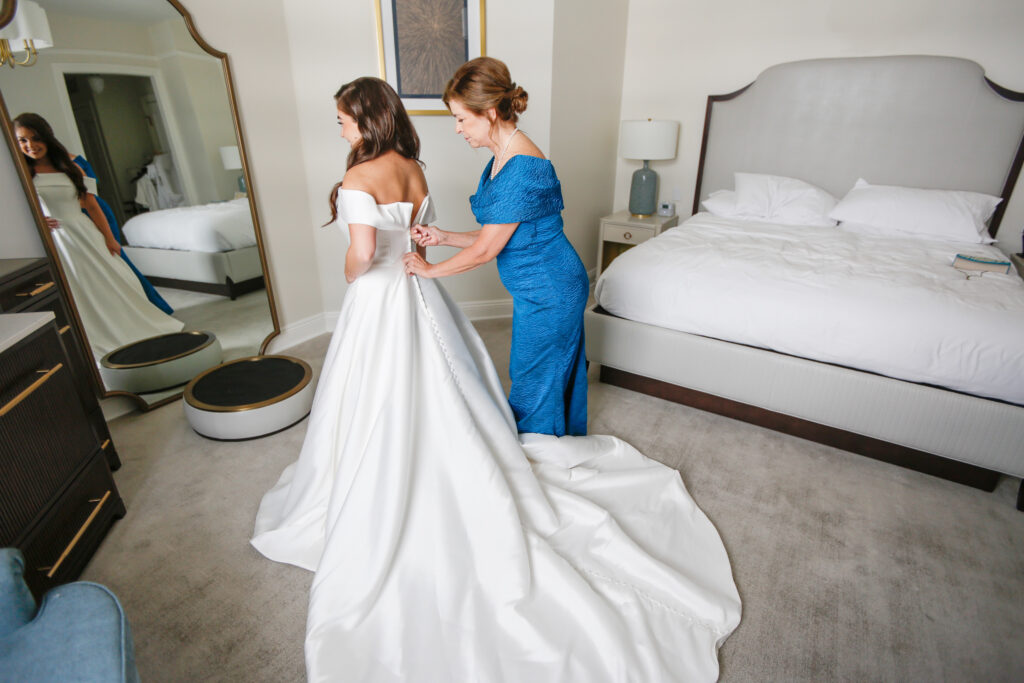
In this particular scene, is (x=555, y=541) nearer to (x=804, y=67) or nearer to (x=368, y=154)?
(x=368, y=154)

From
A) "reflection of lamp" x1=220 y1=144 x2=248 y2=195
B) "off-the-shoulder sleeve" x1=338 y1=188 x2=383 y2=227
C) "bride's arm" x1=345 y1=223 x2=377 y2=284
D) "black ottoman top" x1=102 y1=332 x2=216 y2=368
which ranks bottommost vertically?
"black ottoman top" x1=102 y1=332 x2=216 y2=368

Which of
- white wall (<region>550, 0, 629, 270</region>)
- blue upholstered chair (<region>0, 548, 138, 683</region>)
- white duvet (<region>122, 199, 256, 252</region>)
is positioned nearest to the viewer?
blue upholstered chair (<region>0, 548, 138, 683</region>)

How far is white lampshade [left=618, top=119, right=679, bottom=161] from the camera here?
3.78 meters

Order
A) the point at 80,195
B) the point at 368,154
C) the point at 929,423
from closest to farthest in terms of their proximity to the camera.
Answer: the point at 368,154 → the point at 929,423 → the point at 80,195

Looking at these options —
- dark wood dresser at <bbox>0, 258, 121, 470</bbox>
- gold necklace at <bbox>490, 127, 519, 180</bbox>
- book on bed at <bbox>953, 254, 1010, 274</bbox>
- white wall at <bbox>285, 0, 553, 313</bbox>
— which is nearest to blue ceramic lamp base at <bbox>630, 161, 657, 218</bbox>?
white wall at <bbox>285, 0, 553, 313</bbox>

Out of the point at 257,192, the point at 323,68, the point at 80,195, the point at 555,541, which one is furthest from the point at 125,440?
the point at 323,68

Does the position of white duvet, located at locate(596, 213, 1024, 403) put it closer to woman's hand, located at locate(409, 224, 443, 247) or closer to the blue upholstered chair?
woman's hand, located at locate(409, 224, 443, 247)

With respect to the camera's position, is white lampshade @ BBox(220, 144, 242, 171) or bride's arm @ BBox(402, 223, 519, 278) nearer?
bride's arm @ BBox(402, 223, 519, 278)

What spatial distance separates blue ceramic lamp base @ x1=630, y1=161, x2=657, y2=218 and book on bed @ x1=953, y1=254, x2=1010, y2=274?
2.00 m

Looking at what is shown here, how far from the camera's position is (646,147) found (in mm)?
3824

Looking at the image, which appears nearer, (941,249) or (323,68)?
(941,249)

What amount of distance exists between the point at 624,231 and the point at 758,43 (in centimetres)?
154

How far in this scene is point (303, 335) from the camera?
344cm

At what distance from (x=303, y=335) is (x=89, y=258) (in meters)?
1.31
